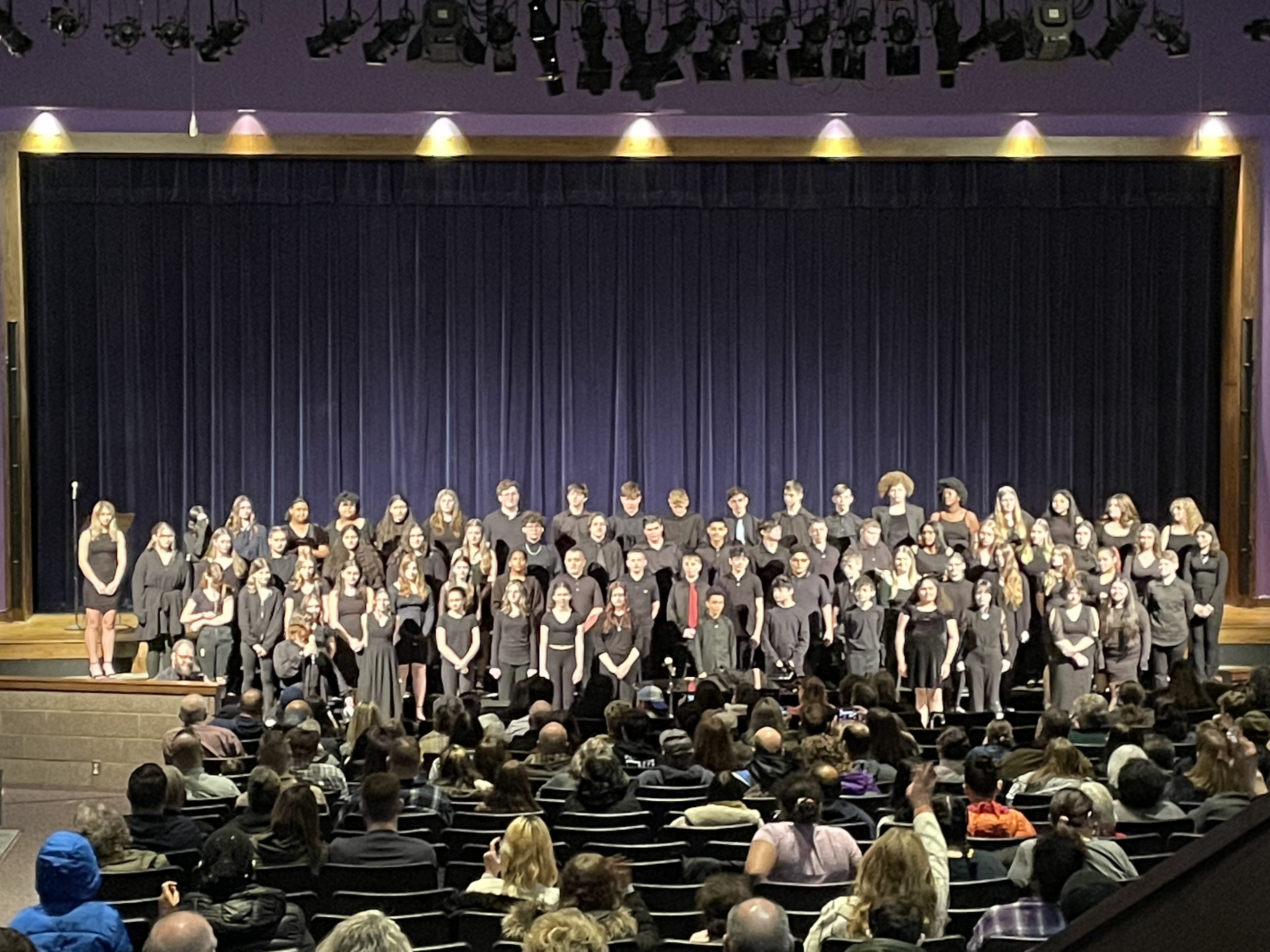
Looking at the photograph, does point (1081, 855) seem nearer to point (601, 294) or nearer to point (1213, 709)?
point (1213, 709)

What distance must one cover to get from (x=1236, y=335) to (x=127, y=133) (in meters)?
11.8

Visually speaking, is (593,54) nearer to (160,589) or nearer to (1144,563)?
(160,589)

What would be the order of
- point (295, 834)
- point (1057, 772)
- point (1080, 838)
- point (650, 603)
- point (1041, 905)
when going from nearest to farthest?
point (1041, 905)
point (1080, 838)
point (295, 834)
point (1057, 772)
point (650, 603)

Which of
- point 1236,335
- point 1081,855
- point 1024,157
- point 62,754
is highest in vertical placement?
point 1024,157

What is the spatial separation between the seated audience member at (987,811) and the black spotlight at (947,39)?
26.4 ft

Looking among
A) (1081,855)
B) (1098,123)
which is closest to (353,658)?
(1081,855)

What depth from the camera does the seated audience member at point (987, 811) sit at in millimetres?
7996

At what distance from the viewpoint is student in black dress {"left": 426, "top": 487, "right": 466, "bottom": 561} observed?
49.8 feet

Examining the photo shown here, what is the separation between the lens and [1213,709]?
11.7 metres

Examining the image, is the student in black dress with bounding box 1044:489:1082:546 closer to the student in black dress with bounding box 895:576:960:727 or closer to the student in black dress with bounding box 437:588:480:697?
the student in black dress with bounding box 895:576:960:727

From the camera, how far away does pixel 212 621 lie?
13875mm

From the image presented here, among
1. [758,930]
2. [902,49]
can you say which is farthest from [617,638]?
[758,930]

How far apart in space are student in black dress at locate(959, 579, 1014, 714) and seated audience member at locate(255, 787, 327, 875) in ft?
23.4

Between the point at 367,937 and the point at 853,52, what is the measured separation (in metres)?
11.3
